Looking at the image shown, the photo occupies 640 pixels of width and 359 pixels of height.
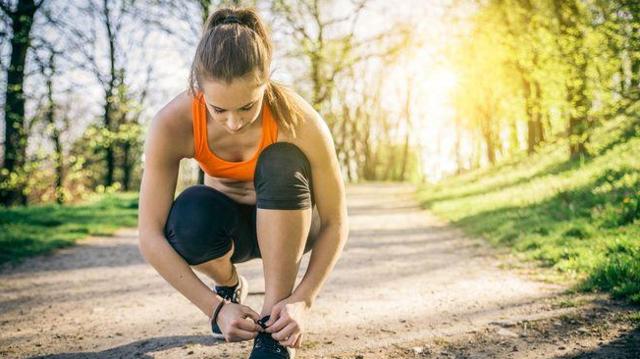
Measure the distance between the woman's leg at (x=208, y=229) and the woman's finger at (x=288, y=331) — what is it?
54cm

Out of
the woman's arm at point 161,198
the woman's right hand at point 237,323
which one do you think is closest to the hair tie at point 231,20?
the woman's arm at point 161,198

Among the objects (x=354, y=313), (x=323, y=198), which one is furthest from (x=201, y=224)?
(x=354, y=313)

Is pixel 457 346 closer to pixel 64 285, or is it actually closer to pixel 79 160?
pixel 64 285

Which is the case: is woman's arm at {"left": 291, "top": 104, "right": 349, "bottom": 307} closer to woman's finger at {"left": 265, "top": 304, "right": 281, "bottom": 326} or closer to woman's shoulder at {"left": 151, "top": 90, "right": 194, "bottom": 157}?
woman's finger at {"left": 265, "top": 304, "right": 281, "bottom": 326}

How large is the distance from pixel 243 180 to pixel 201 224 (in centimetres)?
33

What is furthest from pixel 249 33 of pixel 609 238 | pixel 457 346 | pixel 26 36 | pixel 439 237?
pixel 26 36

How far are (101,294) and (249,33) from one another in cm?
271

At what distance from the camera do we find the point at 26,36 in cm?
891

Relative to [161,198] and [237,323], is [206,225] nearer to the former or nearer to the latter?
[161,198]

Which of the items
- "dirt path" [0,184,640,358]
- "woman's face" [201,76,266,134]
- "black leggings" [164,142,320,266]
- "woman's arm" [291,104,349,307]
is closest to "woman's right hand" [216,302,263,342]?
"woman's arm" [291,104,349,307]

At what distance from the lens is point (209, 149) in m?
2.12

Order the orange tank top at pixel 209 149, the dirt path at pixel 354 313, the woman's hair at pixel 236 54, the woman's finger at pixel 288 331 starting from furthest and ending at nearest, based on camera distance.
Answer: the dirt path at pixel 354 313, the orange tank top at pixel 209 149, the woman's finger at pixel 288 331, the woman's hair at pixel 236 54

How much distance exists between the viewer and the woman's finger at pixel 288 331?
182cm

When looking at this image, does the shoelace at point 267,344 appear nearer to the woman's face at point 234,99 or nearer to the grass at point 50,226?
the woman's face at point 234,99
